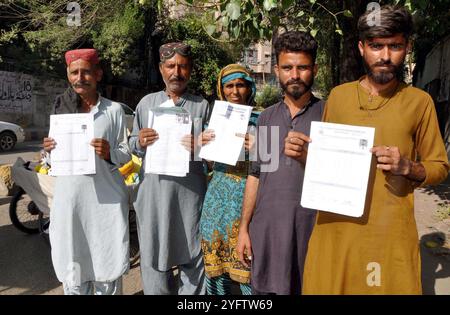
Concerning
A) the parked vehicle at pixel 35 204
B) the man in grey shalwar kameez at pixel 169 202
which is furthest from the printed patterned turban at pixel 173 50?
the parked vehicle at pixel 35 204

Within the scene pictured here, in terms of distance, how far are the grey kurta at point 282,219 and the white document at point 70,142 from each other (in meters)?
1.04

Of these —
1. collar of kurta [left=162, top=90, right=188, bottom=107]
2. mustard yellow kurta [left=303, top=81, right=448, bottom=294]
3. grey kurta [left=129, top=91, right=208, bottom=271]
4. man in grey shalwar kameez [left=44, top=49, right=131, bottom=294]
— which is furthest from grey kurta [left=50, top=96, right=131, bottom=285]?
mustard yellow kurta [left=303, top=81, right=448, bottom=294]

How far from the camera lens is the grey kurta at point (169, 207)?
8.80 ft

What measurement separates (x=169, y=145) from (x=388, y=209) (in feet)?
4.36

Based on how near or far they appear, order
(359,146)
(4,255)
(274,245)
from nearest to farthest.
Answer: (359,146)
(274,245)
(4,255)

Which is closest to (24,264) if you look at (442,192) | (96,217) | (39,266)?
(39,266)

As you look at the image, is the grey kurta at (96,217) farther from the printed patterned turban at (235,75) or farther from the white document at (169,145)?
the printed patterned turban at (235,75)

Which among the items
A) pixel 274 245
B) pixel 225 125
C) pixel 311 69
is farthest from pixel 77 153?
pixel 311 69

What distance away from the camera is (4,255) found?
14.5ft

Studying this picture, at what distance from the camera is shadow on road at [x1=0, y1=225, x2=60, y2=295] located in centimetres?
372

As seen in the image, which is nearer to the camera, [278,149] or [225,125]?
[278,149]

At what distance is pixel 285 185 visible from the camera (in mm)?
2150

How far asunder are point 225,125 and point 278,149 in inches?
15.0
